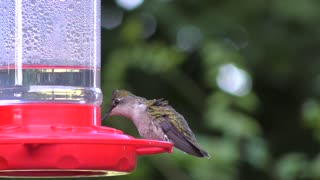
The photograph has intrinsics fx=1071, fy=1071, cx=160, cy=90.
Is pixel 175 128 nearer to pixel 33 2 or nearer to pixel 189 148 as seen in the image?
pixel 189 148

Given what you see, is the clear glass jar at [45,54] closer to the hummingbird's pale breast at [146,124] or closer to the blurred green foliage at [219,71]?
the hummingbird's pale breast at [146,124]

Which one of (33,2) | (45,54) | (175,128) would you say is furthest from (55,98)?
(175,128)

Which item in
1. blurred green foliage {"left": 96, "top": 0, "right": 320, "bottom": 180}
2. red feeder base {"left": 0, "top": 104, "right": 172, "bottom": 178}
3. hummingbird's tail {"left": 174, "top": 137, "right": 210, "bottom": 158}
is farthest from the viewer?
blurred green foliage {"left": 96, "top": 0, "right": 320, "bottom": 180}

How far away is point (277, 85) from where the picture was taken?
805 centimetres

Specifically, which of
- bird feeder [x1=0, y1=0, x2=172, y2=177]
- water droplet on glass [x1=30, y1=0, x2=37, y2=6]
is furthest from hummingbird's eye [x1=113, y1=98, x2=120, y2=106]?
water droplet on glass [x1=30, y1=0, x2=37, y2=6]

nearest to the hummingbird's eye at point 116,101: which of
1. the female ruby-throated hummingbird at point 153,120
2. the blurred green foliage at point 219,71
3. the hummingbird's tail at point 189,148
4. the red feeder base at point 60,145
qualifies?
the female ruby-throated hummingbird at point 153,120

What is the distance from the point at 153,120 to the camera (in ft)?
16.4

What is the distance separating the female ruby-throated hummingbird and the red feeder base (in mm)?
1021

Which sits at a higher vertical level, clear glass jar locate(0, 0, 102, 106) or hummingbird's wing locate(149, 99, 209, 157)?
clear glass jar locate(0, 0, 102, 106)

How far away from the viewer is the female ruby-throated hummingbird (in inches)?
194

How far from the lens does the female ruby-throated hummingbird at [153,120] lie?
16.1ft

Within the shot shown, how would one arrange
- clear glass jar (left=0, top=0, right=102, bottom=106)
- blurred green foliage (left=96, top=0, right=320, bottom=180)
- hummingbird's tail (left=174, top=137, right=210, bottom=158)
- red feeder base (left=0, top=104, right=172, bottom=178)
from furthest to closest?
blurred green foliage (left=96, top=0, right=320, bottom=180) < hummingbird's tail (left=174, top=137, right=210, bottom=158) < clear glass jar (left=0, top=0, right=102, bottom=106) < red feeder base (left=0, top=104, right=172, bottom=178)

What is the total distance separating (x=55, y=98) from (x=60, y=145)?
464 mm

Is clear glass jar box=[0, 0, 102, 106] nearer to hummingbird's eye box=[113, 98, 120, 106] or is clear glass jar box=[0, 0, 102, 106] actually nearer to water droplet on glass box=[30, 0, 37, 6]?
water droplet on glass box=[30, 0, 37, 6]
